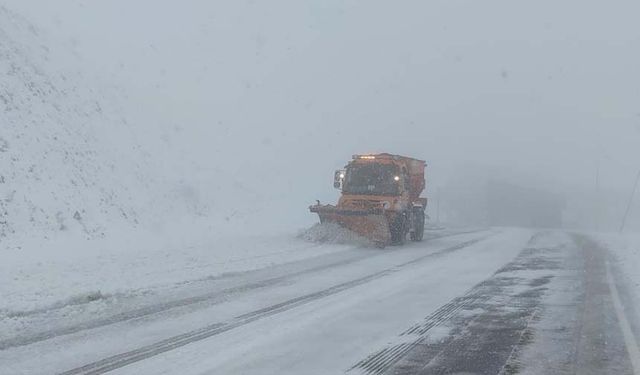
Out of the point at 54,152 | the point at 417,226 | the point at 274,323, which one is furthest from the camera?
the point at 417,226

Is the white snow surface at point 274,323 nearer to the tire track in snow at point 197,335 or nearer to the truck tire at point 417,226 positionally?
the tire track in snow at point 197,335

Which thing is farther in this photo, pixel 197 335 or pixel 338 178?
pixel 338 178

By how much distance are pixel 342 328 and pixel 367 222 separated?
12.5 m

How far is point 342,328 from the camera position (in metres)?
7.64

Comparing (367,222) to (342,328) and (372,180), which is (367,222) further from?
(342,328)

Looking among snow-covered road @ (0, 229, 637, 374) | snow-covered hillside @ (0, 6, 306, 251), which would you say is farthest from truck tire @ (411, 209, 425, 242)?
snow-covered road @ (0, 229, 637, 374)

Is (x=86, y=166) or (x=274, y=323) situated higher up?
(x=86, y=166)

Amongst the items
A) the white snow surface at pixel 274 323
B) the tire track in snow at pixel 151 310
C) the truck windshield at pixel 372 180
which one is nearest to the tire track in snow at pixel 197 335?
the white snow surface at pixel 274 323

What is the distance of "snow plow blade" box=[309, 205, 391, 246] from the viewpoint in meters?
19.9

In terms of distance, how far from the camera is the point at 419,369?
19.3 feet

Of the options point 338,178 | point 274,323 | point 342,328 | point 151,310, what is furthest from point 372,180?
point 342,328

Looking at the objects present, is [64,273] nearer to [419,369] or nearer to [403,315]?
[403,315]

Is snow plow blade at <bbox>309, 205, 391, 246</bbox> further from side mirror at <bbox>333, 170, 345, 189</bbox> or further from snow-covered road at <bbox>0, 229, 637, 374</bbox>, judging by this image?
snow-covered road at <bbox>0, 229, 637, 374</bbox>

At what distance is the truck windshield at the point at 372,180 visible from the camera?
2122cm
